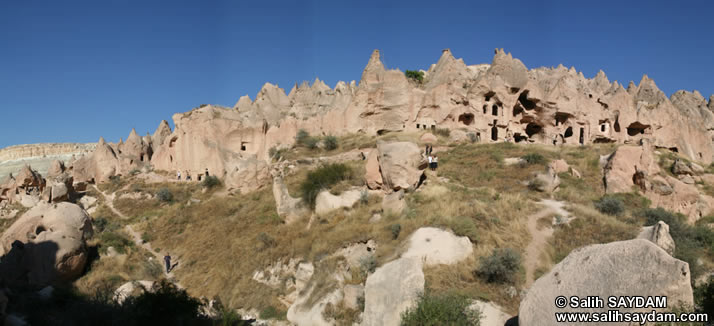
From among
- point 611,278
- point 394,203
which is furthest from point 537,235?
point 611,278

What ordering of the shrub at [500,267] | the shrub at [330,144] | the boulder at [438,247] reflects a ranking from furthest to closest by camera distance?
the shrub at [330,144] < the boulder at [438,247] < the shrub at [500,267]

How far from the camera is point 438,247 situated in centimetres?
881

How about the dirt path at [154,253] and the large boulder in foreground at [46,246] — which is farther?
the dirt path at [154,253]

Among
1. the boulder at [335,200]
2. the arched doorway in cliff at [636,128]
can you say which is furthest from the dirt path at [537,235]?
the arched doorway in cliff at [636,128]

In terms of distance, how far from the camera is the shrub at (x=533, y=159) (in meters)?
17.1

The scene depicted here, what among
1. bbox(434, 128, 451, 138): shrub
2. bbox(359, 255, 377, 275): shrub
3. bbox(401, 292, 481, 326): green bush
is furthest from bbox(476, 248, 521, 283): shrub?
bbox(434, 128, 451, 138): shrub

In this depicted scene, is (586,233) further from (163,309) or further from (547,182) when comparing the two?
(163,309)

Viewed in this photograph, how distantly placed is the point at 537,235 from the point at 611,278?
585 centimetres

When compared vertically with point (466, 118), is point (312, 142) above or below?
below

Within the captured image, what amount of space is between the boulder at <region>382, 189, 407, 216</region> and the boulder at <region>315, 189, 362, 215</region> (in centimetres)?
158

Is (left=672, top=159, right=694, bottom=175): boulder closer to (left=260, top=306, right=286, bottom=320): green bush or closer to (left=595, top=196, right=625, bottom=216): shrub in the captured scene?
(left=595, top=196, right=625, bottom=216): shrub

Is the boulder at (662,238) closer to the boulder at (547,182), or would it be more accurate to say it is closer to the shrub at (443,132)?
the boulder at (547,182)

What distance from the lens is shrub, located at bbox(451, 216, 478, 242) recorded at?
9234 mm

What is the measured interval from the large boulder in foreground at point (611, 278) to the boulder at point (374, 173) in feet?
26.5
